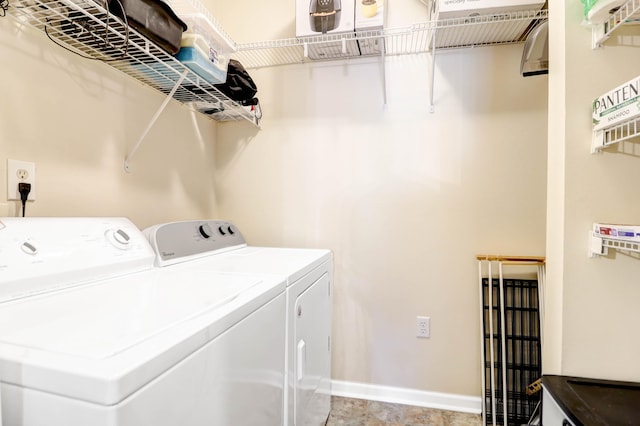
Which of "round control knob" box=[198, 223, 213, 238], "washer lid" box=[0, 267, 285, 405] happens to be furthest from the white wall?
"washer lid" box=[0, 267, 285, 405]

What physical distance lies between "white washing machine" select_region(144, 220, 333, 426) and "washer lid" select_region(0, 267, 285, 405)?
24cm

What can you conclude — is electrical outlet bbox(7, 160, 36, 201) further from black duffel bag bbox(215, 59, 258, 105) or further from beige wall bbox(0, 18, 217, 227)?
black duffel bag bbox(215, 59, 258, 105)

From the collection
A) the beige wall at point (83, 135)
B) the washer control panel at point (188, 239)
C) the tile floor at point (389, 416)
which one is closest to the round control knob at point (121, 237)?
the washer control panel at point (188, 239)

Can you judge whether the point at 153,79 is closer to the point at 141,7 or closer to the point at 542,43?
the point at 141,7

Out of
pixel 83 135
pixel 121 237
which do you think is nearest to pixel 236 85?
pixel 83 135

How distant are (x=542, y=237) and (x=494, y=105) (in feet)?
2.55

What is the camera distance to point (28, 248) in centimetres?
83

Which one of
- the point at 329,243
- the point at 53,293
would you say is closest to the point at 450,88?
the point at 329,243

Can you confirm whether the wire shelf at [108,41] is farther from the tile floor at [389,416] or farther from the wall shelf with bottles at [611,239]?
the tile floor at [389,416]

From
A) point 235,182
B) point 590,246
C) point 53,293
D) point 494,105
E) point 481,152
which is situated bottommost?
point 53,293

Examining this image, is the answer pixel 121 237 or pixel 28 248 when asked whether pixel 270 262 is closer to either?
pixel 121 237

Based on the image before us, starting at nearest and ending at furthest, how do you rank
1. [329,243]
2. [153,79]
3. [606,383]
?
[606,383] → [153,79] → [329,243]

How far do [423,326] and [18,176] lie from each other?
1.98m

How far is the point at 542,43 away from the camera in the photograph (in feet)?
5.15
